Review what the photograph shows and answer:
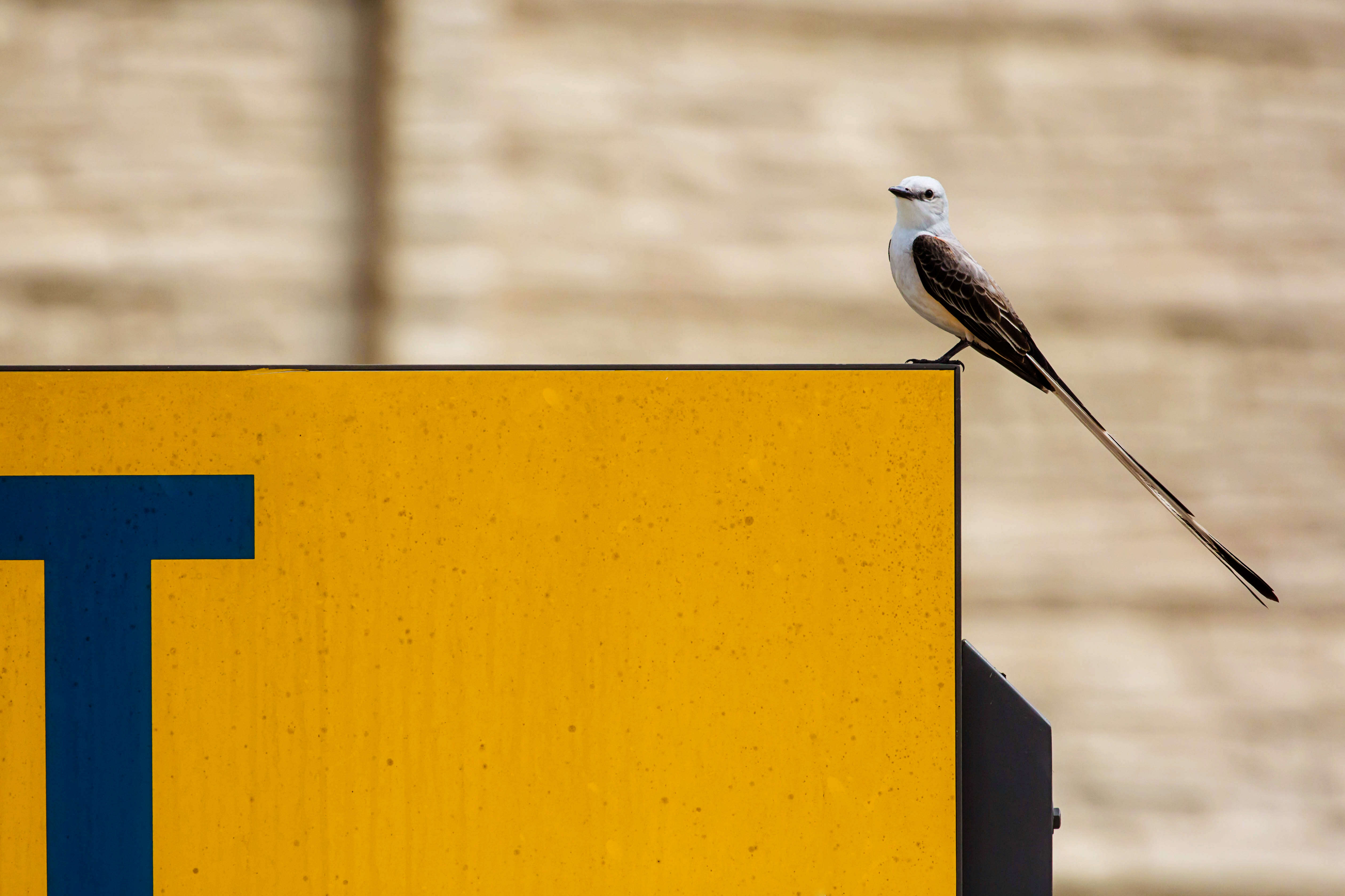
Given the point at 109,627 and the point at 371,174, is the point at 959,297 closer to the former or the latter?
the point at 109,627

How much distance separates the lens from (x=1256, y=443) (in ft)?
7.75

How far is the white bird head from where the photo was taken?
1.22 metres

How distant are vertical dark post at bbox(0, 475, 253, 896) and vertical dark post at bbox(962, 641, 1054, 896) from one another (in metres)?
0.89

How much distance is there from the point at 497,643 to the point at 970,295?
0.78 m

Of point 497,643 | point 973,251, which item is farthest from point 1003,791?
point 973,251

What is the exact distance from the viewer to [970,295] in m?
1.15

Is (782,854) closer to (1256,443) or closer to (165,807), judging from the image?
(165,807)

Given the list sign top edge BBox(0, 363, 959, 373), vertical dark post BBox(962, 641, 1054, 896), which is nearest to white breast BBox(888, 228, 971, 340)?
sign top edge BBox(0, 363, 959, 373)

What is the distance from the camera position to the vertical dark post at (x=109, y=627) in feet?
3.12

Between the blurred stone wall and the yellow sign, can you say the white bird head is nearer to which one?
the yellow sign

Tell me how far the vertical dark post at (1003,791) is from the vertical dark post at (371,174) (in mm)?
1773

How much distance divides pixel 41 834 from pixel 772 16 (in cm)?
242

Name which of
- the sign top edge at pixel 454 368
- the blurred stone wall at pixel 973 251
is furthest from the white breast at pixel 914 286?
the blurred stone wall at pixel 973 251

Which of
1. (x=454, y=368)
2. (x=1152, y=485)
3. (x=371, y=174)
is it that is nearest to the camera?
(x=454, y=368)
